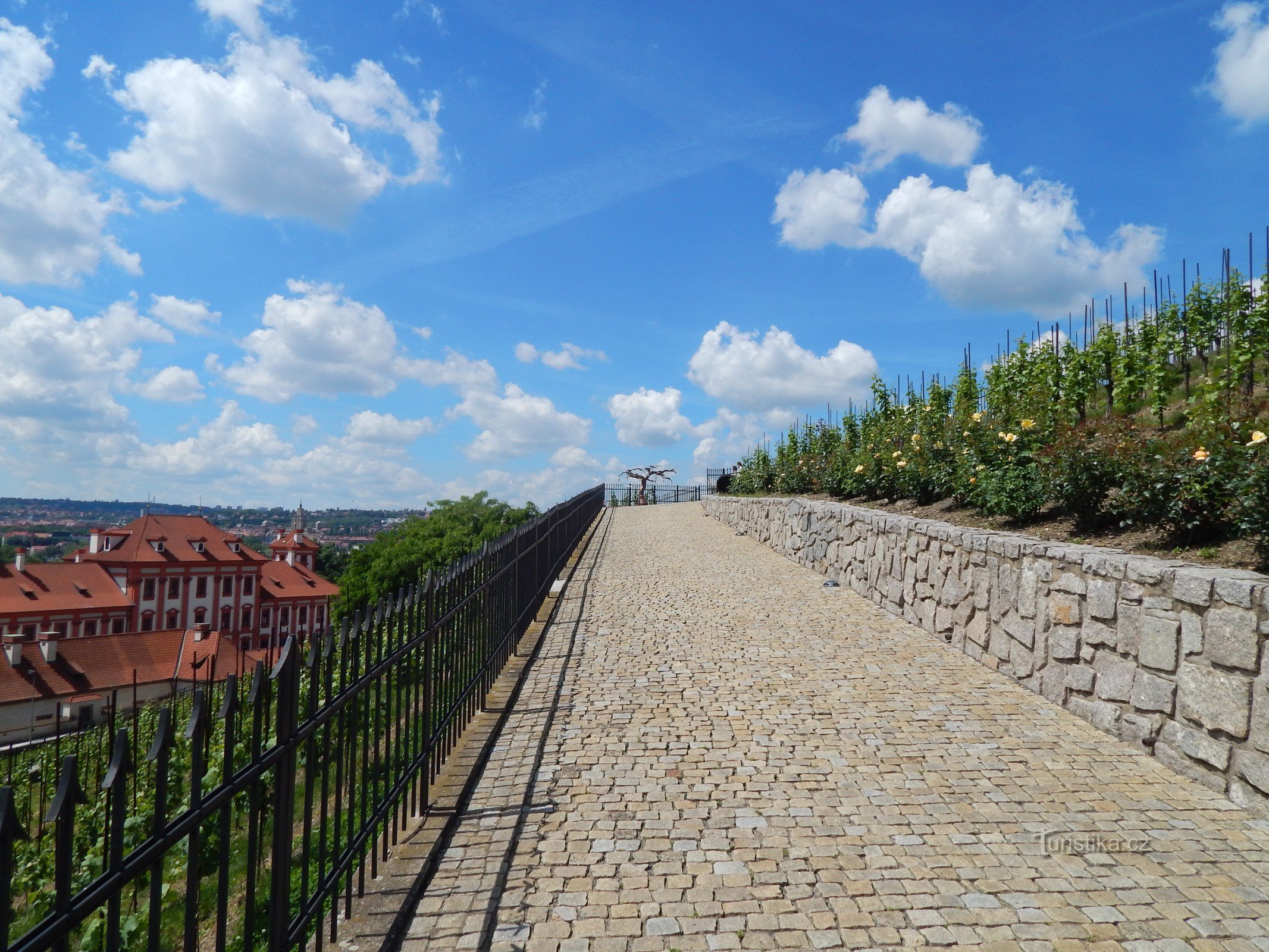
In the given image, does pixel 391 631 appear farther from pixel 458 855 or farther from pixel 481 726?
pixel 481 726

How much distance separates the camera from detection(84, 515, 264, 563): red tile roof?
45.7 metres

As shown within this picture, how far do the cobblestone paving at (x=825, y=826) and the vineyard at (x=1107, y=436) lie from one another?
1983 mm

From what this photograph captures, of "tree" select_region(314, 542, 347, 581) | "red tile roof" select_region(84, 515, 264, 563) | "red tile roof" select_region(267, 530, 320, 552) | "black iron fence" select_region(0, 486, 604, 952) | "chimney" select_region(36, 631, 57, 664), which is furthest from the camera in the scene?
"tree" select_region(314, 542, 347, 581)

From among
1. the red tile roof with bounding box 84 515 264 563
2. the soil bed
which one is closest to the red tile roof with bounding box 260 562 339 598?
the red tile roof with bounding box 84 515 264 563

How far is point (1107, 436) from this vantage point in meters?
7.75

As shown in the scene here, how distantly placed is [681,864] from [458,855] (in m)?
1.07

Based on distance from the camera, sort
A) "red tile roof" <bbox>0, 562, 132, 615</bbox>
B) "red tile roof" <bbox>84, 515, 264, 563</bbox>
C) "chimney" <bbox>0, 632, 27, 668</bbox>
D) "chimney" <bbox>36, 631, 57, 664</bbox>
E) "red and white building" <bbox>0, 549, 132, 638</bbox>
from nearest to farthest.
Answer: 1. "chimney" <bbox>0, 632, 27, 668</bbox>
2. "chimney" <bbox>36, 631, 57, 664</bbox>
3. "red and white building" <bbox>0, 549, 132, 638</bbox>
4. "red tile roof" <bbox>0, 562, 132, 615</bbox>
5. "red tile roof" <bbox>84, 515, 264, 563</bbox>

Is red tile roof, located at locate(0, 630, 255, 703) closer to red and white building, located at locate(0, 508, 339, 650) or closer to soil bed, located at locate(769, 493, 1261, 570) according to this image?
soil bed, located at locate(769, 493, 1261, 570)

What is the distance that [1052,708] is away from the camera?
5.62 metres

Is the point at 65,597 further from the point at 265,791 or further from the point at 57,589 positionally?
the point at 265,791

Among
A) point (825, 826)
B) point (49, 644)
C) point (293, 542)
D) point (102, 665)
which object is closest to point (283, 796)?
point (825, 826)

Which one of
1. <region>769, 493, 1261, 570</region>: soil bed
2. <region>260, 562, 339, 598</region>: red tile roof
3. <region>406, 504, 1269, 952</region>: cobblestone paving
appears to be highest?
<region>769, 493, 1261, 570</region>: soil bed

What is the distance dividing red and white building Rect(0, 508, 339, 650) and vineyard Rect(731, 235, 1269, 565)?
112ft

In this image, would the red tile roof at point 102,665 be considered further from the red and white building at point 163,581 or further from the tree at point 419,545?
the red and white building at point 163,581
